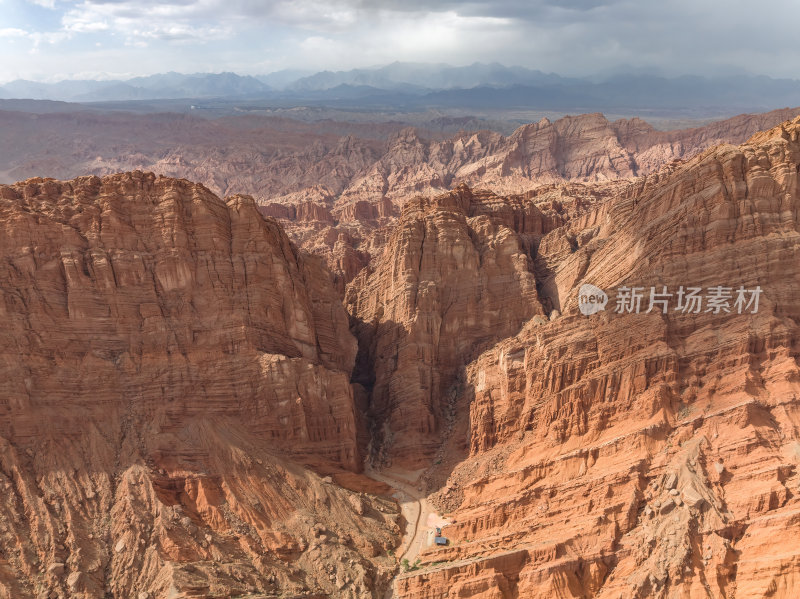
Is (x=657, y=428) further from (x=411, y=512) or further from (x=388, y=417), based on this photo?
(x=388, y=417)

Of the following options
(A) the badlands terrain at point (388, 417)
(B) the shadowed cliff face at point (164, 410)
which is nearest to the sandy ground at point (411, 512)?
(A) the badlands terrain at point (388, 417)

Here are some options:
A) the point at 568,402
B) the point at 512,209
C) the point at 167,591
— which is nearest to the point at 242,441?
the point at 167,591

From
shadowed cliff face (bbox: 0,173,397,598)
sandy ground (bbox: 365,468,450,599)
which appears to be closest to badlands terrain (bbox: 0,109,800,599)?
shadowed cliff face (bbox: 0,173,397,598)

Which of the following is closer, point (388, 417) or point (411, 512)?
point (411, 512)

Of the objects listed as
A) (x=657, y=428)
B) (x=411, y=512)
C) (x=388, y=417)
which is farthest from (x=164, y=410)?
(x=657, y=428)

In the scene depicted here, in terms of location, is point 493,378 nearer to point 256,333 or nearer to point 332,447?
point 332,447
